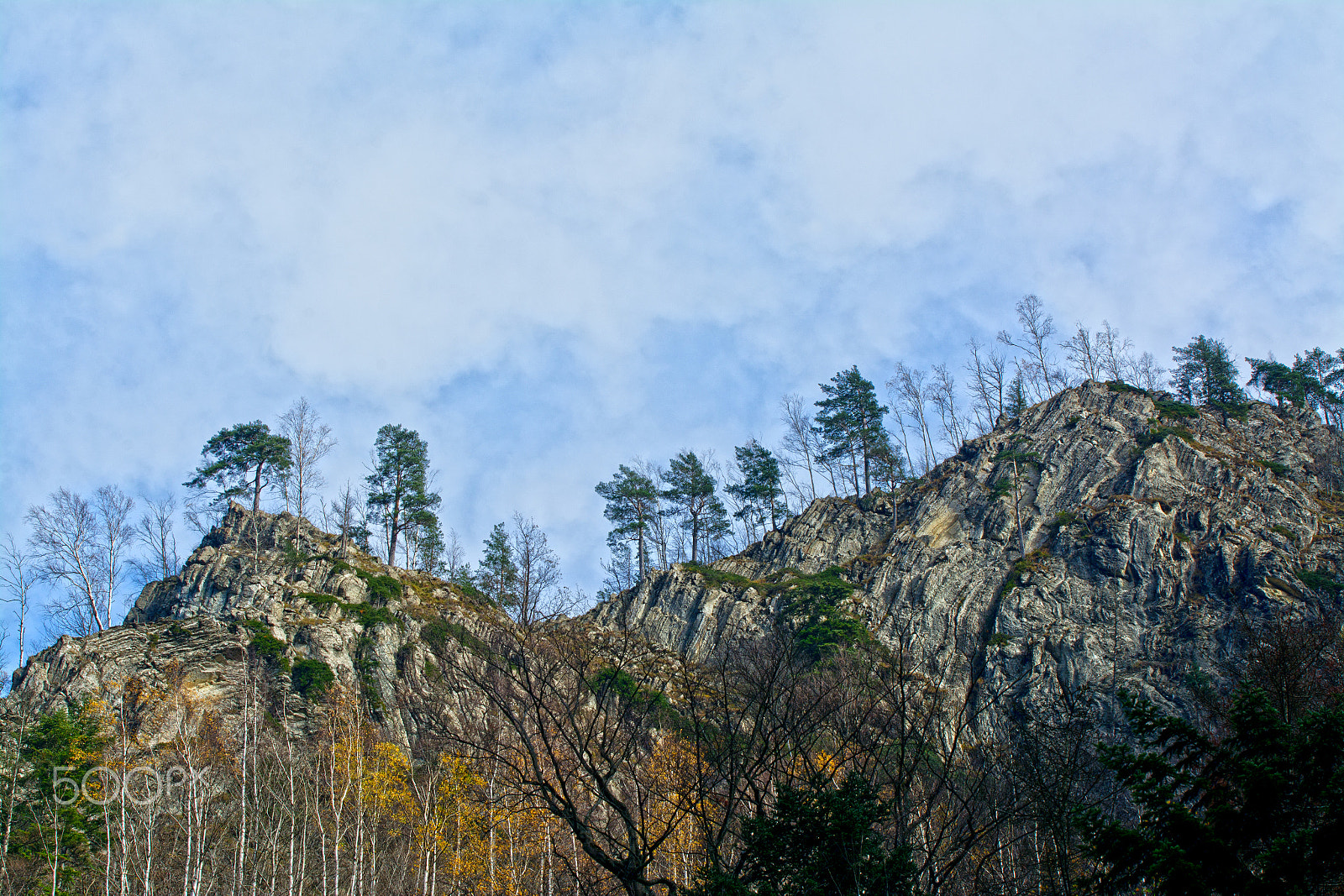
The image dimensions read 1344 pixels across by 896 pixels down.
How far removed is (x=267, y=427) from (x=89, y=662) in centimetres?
2130

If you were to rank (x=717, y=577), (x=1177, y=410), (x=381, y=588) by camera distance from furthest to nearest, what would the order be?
(x=1177, y=410)
(x=717, y=577)
(x=381, y=588)

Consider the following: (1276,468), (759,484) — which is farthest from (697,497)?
(1276,468)

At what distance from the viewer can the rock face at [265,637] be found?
29234 mm

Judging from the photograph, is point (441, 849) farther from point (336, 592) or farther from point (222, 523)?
point (222, 523)

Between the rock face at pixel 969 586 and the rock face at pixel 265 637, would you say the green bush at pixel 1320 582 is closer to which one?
the rock face at pixel 969 586

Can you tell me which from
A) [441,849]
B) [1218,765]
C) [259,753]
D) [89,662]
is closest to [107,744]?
[259,753]

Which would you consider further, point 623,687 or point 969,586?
point 969,586

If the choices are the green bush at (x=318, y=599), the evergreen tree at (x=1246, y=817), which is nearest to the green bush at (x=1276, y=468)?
the evergreen tree at (x=1246, y=817)

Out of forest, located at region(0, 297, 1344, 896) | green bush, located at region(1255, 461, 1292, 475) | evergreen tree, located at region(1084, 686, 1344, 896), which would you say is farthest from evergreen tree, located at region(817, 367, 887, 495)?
evergreen tree, located at region(1084, 686, 1344, 896)

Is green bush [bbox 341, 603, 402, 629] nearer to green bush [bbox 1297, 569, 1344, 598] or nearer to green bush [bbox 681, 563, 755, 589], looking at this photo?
green bush [bbox 681, 563, 755, 589]

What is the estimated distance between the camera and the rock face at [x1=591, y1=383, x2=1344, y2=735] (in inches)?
1336

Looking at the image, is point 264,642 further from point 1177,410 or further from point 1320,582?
point 1177,410

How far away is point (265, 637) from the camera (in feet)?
109

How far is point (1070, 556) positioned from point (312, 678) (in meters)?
34.9
